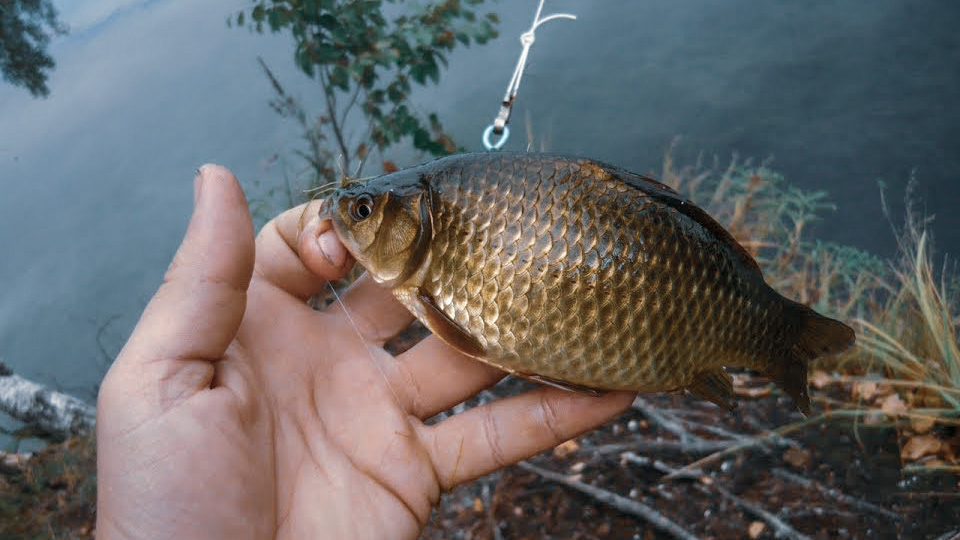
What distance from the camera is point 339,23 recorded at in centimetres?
427

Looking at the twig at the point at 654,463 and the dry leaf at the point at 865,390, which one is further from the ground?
the twig at the point at 654,463

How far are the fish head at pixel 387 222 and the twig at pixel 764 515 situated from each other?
6.44 feet

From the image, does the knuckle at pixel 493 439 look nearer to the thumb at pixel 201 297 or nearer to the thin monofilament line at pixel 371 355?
the thin monofilament line at pixel 371 355

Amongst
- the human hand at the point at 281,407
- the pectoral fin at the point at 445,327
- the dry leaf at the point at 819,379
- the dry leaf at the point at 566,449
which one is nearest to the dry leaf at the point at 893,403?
the dry leaf at the point at 819,379

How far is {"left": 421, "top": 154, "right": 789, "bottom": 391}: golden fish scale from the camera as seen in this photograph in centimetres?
199

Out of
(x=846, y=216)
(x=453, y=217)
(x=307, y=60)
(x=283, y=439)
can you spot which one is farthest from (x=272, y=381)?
(x=846, y=216)

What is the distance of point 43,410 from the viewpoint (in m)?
4.78

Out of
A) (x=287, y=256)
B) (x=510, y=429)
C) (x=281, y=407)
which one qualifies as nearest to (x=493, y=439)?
(x=510, y=429)

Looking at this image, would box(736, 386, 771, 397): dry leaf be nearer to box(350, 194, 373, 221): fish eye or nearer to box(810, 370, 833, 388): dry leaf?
box(810, 370, 833, 388): dry leaf

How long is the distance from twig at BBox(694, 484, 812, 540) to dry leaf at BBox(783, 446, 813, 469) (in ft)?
1.13

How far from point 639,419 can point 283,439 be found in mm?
2166

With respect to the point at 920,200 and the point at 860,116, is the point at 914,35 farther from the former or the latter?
the point at 920,200

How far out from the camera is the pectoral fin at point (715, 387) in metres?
2.13

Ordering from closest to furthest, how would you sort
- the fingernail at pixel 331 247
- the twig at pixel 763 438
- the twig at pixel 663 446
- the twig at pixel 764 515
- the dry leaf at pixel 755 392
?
the fingernail at pixel 331 247 < the twig at pixel 764 515 < the twig at pixel 763 438 < the twig at pixel 663 446 < the dry leaf at pixel 755 392
